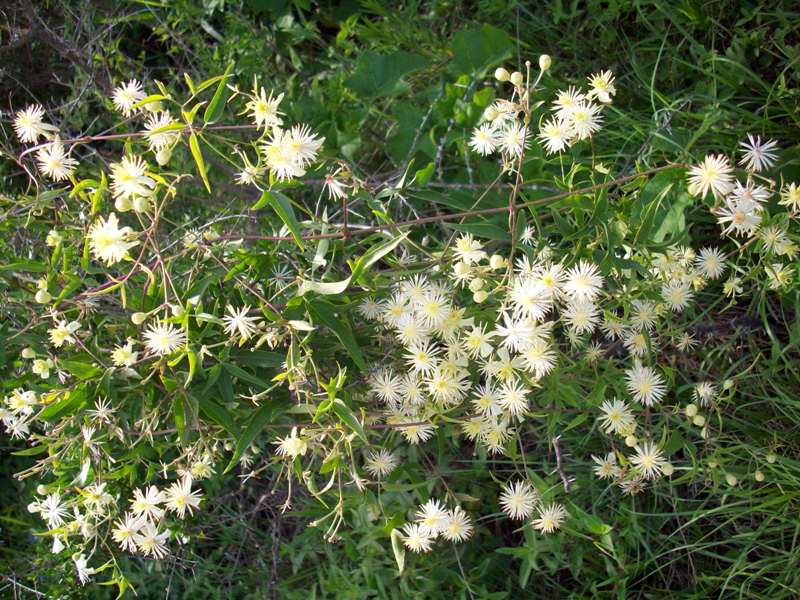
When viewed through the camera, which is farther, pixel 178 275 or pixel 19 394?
pixel 178 275

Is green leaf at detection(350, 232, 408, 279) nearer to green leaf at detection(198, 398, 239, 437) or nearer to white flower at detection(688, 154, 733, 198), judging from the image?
green leaf at detection(198, 398, 239, 437)

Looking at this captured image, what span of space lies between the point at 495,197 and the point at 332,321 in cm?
52

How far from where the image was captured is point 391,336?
140cm

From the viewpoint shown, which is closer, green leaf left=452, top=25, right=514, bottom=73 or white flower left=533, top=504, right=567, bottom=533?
white flower left=533, top=504, right=567, bottom=533

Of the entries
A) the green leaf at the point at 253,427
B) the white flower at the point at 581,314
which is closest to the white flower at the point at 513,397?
the white flower at the point at 581,314

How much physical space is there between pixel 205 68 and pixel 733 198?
171 cm

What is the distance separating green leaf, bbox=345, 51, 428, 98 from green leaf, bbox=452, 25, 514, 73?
120 millimetres

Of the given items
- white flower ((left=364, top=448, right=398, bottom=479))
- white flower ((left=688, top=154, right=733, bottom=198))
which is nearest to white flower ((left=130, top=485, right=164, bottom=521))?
white flower ((left=364, top=448, right=398, bottom=479))

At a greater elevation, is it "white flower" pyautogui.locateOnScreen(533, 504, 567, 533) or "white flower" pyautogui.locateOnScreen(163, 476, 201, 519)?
"white flower" pyautogui.locateOnScreen(533, 504, 567, 533)

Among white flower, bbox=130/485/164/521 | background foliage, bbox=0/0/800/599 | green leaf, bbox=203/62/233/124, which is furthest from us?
background foliage, bbox=0/0/800/599

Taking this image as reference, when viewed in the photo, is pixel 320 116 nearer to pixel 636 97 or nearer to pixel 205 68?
pixel 205 68

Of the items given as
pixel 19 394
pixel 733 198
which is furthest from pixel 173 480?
pixel 733 198

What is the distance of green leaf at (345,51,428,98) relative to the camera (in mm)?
2057

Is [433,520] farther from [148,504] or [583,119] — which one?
[583,119]
